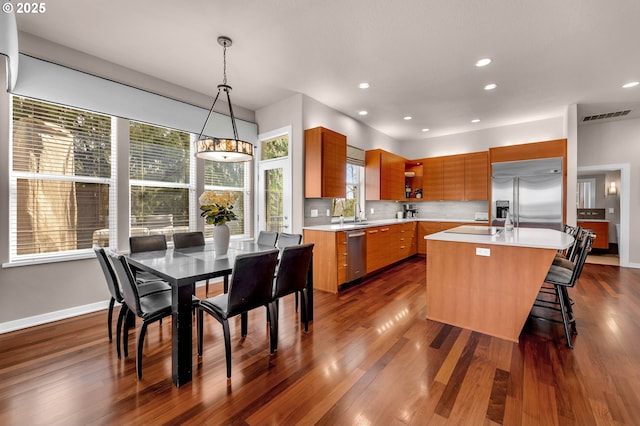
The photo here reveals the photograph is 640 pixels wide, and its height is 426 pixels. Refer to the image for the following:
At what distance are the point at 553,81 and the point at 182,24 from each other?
475cm

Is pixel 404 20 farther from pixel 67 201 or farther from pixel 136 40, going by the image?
pixel 67 201

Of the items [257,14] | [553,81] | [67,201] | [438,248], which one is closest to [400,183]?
[553,81]

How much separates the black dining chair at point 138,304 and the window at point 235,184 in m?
2.28

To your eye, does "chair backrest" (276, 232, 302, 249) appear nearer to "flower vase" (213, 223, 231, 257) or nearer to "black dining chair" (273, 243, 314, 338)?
"black dining chair" (273, 243, 314, 338)

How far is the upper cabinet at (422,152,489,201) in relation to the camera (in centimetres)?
588

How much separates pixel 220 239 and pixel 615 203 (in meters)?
9.63

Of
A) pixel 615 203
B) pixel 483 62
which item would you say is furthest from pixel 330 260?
pixel 615 203

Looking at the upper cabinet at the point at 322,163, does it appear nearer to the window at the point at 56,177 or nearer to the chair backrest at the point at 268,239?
the chair backrest at the point at 268,239

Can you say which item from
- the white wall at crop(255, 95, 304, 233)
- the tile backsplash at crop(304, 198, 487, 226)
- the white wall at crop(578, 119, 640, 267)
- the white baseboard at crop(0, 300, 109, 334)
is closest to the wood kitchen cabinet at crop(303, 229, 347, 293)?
the white wall at crop(255, 95, 304, 233)

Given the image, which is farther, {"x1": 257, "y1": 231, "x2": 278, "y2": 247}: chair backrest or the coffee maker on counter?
the coffee maker on counter

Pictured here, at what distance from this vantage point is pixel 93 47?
119 inches

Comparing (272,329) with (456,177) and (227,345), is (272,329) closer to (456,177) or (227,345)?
(227,345)

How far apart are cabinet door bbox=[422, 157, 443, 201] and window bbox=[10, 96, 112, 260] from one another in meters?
6.18

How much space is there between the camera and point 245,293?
6.64 ft
